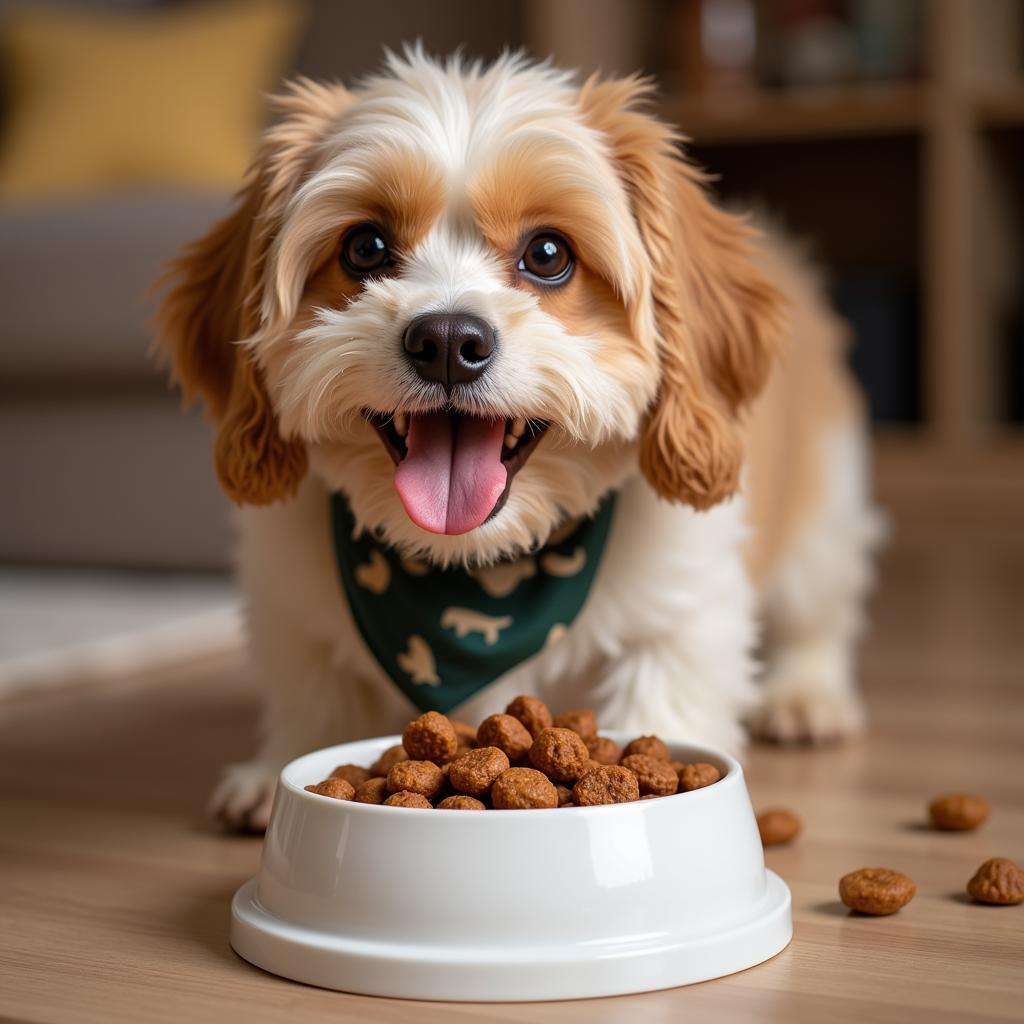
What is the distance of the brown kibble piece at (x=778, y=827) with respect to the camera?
157 cm

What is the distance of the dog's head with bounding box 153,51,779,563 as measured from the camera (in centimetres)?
142

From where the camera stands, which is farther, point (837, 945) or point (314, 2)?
point (314, 2)

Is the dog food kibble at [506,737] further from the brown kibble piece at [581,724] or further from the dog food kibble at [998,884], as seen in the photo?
the dog food kibble at [998,884]

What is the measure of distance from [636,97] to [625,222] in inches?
9.9

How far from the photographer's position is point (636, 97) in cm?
171

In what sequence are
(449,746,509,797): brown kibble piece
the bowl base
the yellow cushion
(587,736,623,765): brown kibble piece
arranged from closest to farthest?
the bowl base, (449,746,509,797): brown kibble piece, (587,736,623,765): brown kibble piece, the yellow cushion

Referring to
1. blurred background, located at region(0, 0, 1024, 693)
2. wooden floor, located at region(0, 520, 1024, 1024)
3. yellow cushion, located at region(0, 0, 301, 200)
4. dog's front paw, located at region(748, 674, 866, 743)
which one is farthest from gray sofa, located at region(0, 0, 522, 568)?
dog's front paw, located at region(748, 674, 866, 743)

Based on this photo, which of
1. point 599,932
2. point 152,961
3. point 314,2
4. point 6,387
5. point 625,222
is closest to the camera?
point 599,932

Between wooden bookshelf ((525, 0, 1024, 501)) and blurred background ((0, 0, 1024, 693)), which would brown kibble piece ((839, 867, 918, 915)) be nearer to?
blurred background ((0, 0, 1024, 693))

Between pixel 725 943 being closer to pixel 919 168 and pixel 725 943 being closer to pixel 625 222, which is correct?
pixel 625 222

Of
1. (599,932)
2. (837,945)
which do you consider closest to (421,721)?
(599,932)

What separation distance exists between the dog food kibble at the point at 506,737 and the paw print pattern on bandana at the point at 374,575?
0.31m

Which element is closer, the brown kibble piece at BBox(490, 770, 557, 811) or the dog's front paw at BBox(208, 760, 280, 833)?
the brown kibble piece at BBox(490, 770, 557, 811)

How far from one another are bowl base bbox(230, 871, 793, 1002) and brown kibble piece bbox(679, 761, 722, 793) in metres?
0.13
